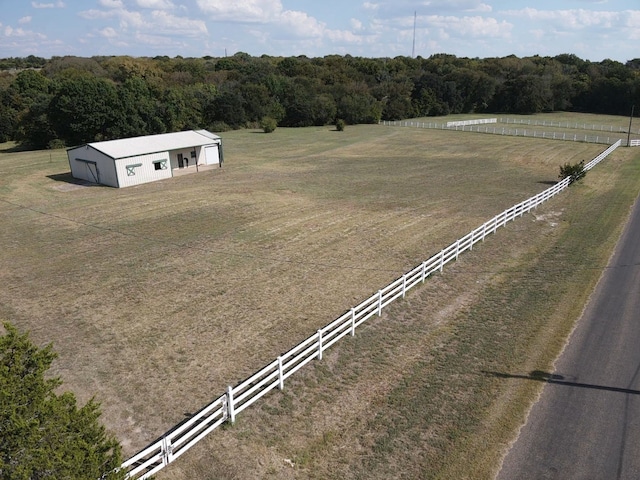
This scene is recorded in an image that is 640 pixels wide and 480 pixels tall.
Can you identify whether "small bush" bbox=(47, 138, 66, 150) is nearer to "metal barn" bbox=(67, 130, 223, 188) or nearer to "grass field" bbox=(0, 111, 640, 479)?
"metal barn" bbox=(67, 130, 223, 188)

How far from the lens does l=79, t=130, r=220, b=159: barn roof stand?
37.1 m

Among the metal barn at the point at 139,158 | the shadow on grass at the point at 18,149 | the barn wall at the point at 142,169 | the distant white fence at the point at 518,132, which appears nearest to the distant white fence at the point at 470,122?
the distant white fence at the point at 518,132

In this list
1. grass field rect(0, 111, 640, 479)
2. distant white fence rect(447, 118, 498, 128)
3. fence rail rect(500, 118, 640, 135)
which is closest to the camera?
grass field rect(0, 111, 640, 479)

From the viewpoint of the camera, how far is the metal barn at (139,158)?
1443 inches

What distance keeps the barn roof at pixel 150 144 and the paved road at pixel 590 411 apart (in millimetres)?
33688

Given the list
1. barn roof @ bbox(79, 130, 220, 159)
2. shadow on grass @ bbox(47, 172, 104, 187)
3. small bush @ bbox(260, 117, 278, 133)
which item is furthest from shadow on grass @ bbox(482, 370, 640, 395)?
small bush @ bbox(260, 117, 278, 133)

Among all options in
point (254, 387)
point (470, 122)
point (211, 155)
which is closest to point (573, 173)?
point (211, 155)

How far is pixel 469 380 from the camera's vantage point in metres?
12.3

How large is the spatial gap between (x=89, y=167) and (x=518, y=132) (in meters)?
60.6

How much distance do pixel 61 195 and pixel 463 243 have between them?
28.9 meters

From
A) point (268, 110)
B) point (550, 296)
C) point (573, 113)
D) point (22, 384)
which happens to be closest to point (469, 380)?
point (550, 296)

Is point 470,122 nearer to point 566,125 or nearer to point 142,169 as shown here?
point 566,125

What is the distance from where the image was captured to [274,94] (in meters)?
88.2

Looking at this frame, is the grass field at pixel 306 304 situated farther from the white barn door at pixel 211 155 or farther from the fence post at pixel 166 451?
the white barn door at pixel 211 155
